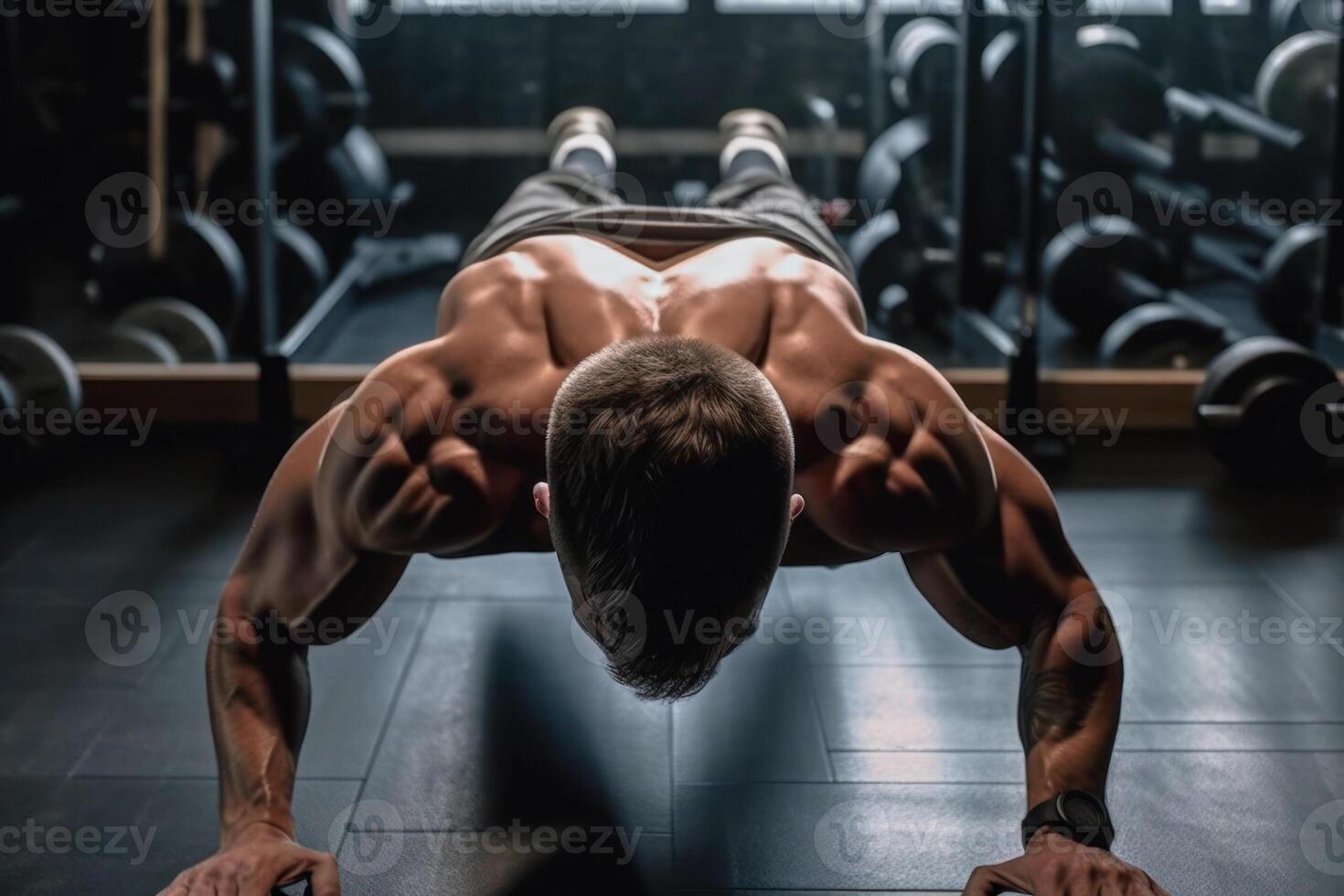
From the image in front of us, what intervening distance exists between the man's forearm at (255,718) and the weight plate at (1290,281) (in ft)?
8.61

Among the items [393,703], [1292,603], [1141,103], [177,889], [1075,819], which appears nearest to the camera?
[177,889]

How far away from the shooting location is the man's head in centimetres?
131

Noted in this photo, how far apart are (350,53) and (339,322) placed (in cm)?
74

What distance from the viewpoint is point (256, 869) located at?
1.47 meters

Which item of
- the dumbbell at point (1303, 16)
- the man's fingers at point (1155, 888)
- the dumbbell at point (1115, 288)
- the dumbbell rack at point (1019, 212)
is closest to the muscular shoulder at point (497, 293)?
the man's fingers at point (1155, 888)

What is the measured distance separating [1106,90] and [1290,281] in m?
0.69

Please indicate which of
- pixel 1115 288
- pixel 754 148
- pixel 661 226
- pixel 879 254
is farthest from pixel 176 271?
pixel 1115 288

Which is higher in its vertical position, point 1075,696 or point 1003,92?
point 1003,92

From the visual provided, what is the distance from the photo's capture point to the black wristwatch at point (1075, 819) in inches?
60.5

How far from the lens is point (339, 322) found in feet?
13.3

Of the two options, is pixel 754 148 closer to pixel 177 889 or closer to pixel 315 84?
pixel 315 84

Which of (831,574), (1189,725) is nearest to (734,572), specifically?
(1189,725)

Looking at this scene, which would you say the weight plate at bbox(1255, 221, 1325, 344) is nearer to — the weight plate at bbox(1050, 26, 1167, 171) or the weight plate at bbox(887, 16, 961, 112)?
the weight plate at bbox(1050, 26, 1167, 171)

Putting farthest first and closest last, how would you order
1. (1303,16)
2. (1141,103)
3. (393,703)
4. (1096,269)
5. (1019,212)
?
(1303,16)
(1141,103)
(1096,269)
(1019,212)
(393,703)
